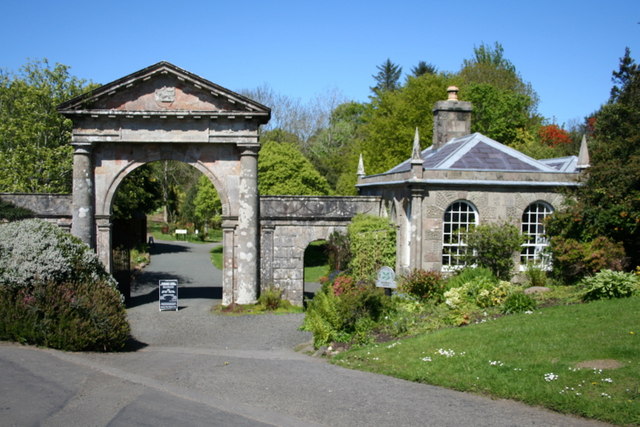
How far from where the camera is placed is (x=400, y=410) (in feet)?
30.2

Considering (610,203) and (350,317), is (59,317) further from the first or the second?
(610,203)

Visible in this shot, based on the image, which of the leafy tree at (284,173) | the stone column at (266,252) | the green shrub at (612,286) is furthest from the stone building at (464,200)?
the leafy tree at (284,173)

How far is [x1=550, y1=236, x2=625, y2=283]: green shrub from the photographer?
59.2 ft

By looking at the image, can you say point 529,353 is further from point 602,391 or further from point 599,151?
point 599,151

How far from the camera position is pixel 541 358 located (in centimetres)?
1097

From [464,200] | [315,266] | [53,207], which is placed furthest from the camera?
[315,266]

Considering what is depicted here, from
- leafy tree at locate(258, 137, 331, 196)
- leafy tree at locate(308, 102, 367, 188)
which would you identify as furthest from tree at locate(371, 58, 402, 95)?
leafy tree at locate(258, 137, 331, 196)

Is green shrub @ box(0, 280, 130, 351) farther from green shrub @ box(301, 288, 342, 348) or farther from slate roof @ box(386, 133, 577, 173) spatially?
slate roof @ box(386, 133, 577, 173)

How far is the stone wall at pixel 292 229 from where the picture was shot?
68.6 ft

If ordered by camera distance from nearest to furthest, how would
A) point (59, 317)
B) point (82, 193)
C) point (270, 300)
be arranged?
point (59, 317) → point (82, 193) → point (270, 300)

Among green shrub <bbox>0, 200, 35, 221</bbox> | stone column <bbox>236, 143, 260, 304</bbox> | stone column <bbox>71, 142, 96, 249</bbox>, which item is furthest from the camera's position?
green shrub <bbox>0, 200, 35, 221</bbox>

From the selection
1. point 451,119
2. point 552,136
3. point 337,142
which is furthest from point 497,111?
point 451,119

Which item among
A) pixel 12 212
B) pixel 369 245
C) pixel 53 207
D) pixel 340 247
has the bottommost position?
pixel 340 247

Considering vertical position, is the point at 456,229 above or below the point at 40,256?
above
